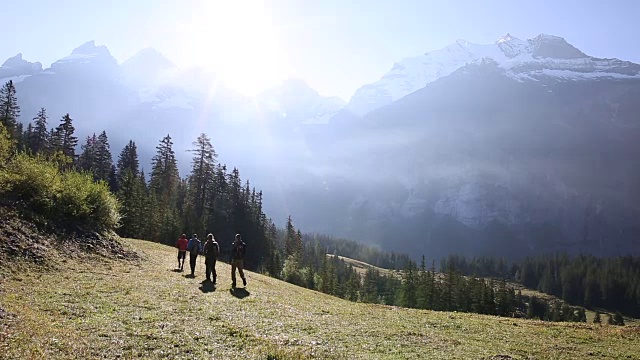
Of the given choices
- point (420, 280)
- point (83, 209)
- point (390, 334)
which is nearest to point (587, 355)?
point (390, 334)

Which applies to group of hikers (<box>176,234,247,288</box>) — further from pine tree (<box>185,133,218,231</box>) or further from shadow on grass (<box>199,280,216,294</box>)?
pine tree (<box>185,133,218,231</box>)

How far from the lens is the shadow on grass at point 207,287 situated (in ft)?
88.5

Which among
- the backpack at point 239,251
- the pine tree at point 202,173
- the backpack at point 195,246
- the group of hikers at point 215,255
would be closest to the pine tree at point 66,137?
the pine tree at point 202,173

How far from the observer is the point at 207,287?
92.7 ft

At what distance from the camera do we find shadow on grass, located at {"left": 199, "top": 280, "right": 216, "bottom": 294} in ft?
88.5

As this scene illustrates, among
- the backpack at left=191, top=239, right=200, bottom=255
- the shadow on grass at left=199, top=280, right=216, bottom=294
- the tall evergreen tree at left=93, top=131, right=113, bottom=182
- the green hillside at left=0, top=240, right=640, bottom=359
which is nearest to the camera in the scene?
the green hillside at left=0, top=240, right=640, bottom=359

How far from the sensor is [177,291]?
2480 cm

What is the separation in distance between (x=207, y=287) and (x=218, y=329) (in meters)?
12.3

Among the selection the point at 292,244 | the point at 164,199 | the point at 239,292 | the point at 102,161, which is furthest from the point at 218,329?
the point at 102,161

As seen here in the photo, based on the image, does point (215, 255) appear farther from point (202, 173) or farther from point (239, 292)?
point (202, 173)

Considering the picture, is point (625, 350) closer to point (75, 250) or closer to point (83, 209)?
point (75, 250)

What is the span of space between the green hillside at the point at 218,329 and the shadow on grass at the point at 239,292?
0.12 metres

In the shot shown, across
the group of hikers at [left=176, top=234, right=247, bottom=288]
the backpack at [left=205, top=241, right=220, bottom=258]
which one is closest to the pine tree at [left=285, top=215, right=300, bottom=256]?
the group of hikers at [left=176, top=234, right=247, bottom=288]

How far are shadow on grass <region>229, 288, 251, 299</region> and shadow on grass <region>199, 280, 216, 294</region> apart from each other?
1287 mm
